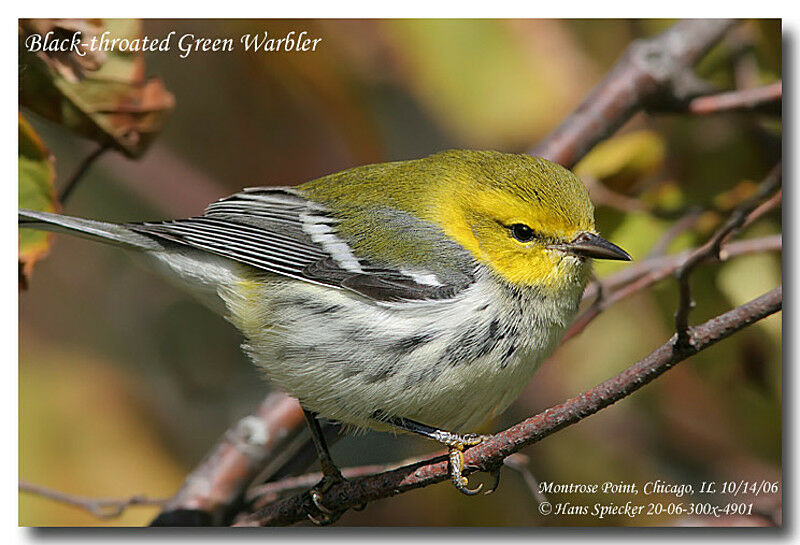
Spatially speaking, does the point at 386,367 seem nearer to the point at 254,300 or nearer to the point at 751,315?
the point at 254,300

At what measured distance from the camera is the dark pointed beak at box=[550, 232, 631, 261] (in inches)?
58.7

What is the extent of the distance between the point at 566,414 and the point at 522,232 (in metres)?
0.45

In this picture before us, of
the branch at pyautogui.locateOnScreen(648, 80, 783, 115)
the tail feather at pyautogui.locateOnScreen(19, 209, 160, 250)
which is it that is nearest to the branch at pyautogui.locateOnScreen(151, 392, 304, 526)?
the tail feather at pyautogui.locateOnScreen(19, 209, 160, 250)

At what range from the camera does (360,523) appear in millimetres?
1970

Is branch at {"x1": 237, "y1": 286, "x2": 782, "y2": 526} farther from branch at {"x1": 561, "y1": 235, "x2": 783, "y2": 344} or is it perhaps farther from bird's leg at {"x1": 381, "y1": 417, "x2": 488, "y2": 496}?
branch at {"x1": 561, "y1": 235, "x2": 783, "y2": 344}

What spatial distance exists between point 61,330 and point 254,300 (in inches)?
30.3

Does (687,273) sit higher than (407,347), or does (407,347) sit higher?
(687,273)

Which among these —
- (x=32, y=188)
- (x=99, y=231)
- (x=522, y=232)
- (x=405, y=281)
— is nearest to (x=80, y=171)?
(x=32, y=188)

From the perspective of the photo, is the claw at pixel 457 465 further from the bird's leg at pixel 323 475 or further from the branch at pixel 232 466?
the branch at pixel 232 466

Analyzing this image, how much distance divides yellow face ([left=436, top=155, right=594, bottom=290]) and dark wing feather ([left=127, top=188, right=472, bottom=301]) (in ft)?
0.26

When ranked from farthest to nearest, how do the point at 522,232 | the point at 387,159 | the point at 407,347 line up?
the point at 387,159
the point at 522,232
the point at 407,347

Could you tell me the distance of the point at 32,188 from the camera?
6.13 feet

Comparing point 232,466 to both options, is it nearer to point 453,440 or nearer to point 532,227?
point 453,440

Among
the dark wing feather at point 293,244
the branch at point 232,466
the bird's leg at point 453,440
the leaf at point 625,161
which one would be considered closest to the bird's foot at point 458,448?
the bird's leg at point 453,440
